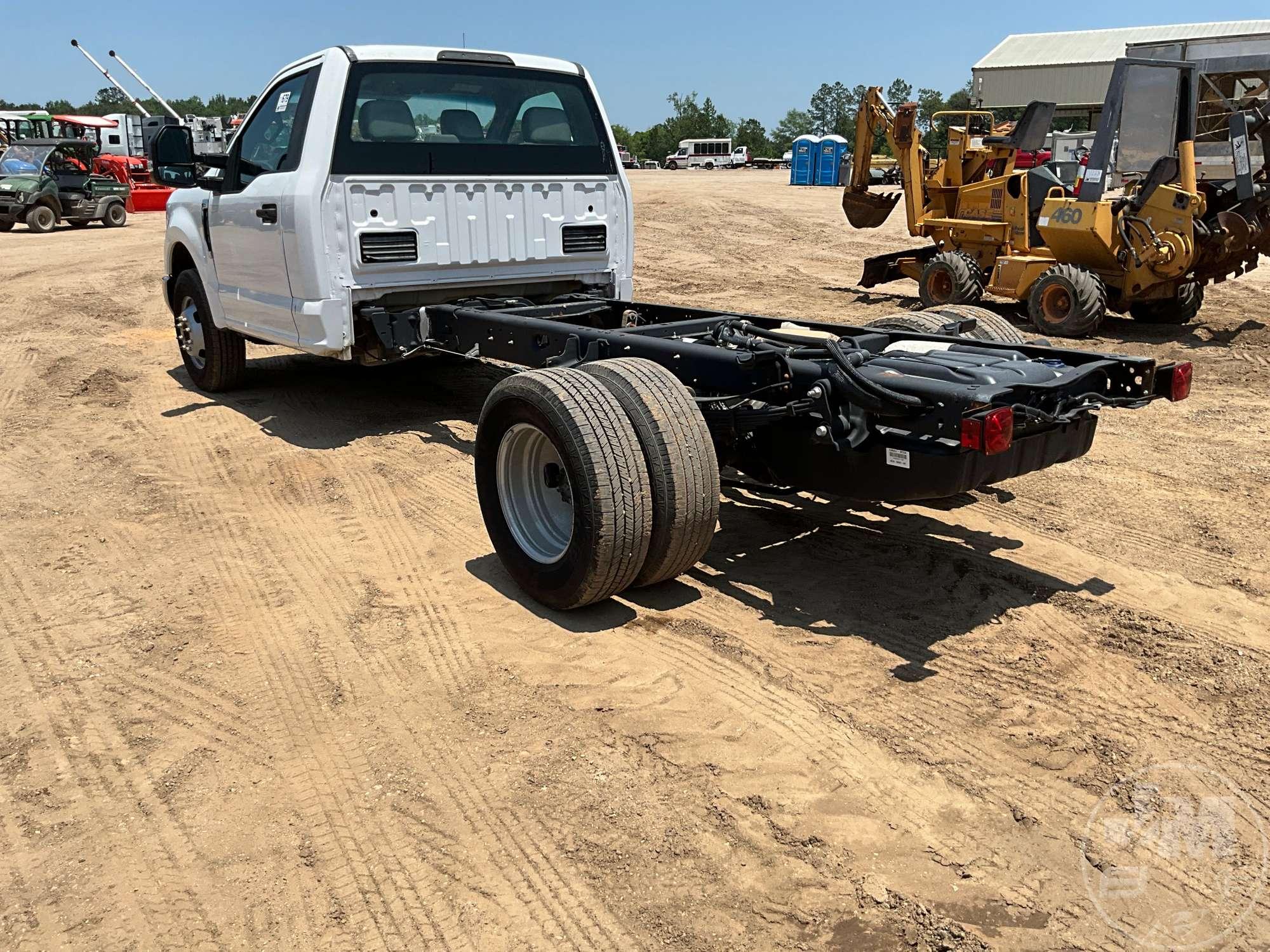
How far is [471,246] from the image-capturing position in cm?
650

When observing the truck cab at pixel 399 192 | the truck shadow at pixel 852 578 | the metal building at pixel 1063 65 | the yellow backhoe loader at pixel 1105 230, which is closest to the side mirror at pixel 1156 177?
the yellow backhoe loader at pixel 1105 230

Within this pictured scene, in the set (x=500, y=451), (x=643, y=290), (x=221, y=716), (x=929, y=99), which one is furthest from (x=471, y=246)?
(x=929, y=99)

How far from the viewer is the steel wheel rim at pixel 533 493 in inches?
170

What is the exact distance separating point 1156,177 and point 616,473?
8764 millimetres

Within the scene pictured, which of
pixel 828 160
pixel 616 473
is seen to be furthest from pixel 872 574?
pixel 828 160

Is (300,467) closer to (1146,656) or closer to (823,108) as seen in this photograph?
(1146,656)

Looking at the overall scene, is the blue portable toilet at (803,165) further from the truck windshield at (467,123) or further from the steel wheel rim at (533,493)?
the steel wheel rim at (533,493)

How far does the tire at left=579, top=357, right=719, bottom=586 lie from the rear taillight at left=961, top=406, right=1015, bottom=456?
0.96 m

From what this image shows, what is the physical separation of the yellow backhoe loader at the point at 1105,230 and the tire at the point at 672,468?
777cm

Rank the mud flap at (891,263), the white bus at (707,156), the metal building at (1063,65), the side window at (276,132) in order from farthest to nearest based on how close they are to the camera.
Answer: the white bus at (707,156)
the metal building at (1063,65)
the mud flap at (891,263)
the side window at (276,132)

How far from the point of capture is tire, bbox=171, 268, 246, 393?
7.69 metres

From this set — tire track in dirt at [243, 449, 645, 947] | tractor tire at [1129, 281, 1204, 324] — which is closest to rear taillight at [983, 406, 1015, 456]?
tire track in dirt at [243, 449, 645, 947]

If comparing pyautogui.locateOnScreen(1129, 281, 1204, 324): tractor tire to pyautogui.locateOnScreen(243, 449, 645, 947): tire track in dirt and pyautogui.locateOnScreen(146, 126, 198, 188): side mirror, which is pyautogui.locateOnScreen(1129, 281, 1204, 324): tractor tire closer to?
pyautogui.locateOnScreen(243, 449, 645, 947): tire track in dirt

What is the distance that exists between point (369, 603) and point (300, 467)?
7.01 ft
